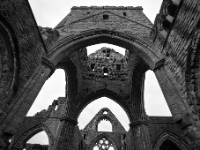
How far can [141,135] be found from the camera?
791 centimetres

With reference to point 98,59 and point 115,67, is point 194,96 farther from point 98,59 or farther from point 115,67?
point 98,59

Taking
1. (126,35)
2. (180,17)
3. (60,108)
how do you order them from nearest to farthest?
1. (180,17)
2. (126,35)
3. (60,108)

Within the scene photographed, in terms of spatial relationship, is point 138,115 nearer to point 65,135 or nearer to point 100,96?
point 100,96

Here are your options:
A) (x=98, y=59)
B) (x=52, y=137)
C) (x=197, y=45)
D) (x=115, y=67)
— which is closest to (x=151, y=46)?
(x=197, y=45)

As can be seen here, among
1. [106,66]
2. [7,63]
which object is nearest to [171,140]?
[106,66]

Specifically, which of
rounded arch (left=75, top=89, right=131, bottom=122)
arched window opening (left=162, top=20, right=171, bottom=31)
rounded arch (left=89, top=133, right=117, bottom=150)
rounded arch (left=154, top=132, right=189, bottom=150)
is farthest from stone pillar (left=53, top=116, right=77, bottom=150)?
arched window opening (left=162, top=20, right=171, bottom=31)

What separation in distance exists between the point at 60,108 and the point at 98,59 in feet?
20.7

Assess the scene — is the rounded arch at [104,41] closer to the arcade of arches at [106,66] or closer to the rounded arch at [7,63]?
the arcade of arches at [106,66]

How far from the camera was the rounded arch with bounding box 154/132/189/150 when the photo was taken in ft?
30.6

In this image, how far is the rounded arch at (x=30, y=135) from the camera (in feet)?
35.1

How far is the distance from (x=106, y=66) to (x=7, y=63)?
8.13 metres

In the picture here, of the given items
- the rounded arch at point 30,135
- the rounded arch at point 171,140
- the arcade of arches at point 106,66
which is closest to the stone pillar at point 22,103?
the arcade of arches at point 106,66

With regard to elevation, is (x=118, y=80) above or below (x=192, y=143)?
above

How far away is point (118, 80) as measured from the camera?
10.2 meters
